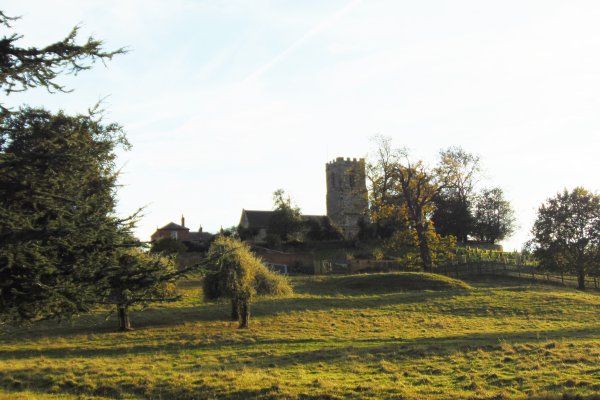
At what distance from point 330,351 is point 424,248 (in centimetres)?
3040

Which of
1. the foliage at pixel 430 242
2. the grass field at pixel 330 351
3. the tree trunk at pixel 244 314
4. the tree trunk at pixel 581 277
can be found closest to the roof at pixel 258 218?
the foliage at pixel 430 242

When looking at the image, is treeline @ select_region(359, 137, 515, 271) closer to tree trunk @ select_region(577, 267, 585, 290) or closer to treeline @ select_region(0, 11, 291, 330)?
tree trunk @ select_region(577, 267, 585, 290)

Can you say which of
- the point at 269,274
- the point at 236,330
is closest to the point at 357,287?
the point at 269,274

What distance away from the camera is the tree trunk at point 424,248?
48969 millimetres

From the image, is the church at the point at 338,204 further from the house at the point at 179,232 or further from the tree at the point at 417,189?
the tree at the point at 417,189

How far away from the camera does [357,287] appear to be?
42.9m

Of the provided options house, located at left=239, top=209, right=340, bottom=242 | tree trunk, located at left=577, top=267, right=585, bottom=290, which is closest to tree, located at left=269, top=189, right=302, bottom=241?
house, located at left=239, top=209, right=340, bottom=242

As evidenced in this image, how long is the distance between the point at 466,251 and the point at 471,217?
37.4 ft

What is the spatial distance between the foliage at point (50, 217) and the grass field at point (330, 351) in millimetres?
3935

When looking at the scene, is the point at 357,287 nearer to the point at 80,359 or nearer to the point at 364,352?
the point at 364,352

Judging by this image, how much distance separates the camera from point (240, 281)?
90.5ft

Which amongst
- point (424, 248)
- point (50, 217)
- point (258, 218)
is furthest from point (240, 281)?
point (258, 218)

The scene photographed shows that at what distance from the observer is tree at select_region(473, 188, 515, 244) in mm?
78219

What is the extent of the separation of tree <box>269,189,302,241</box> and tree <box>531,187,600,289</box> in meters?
30.0
